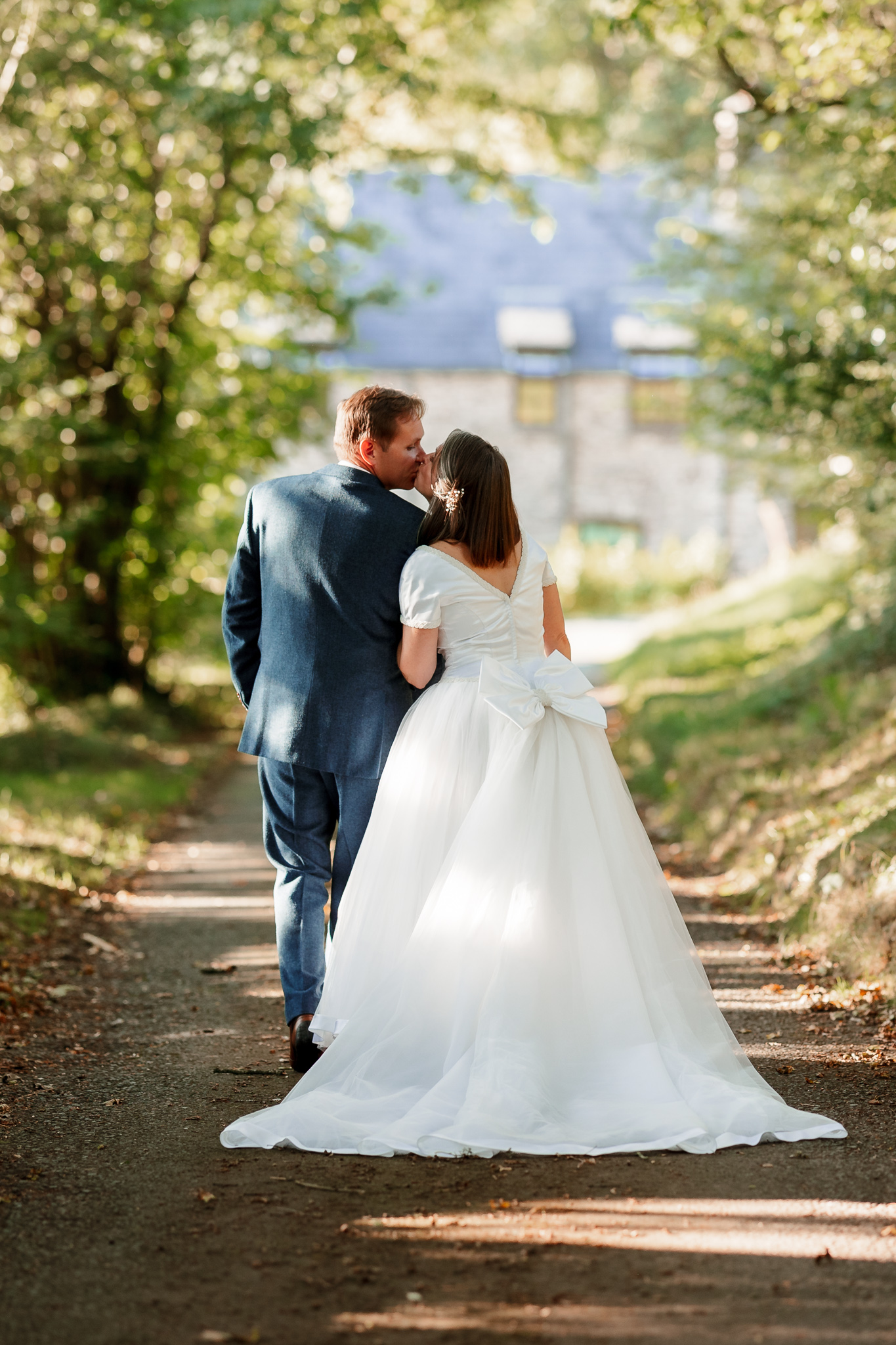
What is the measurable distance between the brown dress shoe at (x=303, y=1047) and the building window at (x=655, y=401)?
29.5 m

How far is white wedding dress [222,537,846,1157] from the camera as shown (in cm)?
405

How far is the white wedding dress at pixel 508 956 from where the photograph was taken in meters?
4.05

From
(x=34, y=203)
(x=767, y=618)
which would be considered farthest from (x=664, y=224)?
(x=34, y=203)

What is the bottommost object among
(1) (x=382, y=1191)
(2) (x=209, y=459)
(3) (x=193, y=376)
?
(1) (x=382, y=1191)

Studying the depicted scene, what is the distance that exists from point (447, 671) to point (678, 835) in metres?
5.04

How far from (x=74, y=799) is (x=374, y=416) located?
6.91 m

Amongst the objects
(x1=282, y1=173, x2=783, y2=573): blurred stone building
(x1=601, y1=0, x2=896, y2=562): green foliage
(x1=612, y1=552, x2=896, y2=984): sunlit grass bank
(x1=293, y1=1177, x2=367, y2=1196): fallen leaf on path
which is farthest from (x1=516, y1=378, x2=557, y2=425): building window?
(x1=293, y1=1177, x2=367, y2=1196): fallen leaf on path

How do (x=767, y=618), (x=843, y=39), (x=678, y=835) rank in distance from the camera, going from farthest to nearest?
1. (x=767, y=618)
2. (x=678, y=835)
3. (x=843, y=39)

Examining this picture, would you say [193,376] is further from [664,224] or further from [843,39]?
[843,39]

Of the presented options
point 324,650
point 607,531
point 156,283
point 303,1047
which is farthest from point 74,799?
point 607,531

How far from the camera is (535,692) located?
15.3ft

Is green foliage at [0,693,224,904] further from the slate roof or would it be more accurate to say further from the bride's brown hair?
the slate roof

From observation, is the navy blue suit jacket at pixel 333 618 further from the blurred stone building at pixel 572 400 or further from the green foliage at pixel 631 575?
the blurred stone building at pixel 572 400

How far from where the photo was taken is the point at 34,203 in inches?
466
